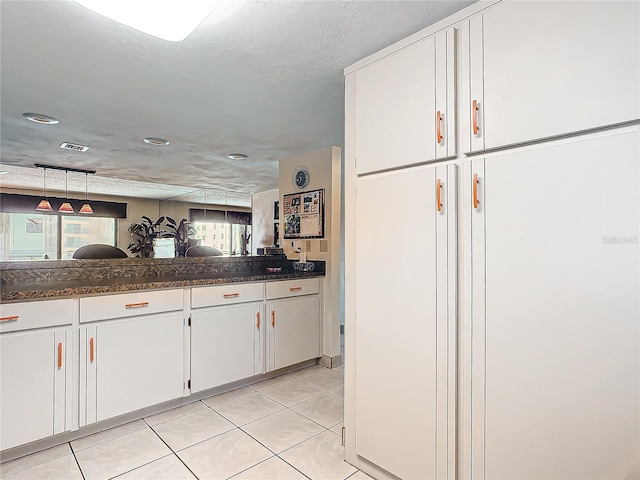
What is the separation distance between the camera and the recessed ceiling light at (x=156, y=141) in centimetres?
332

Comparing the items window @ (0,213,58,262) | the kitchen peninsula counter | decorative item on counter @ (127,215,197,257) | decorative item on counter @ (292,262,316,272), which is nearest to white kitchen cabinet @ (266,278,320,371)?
the kitchen peninsula counter

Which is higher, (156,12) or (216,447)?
(156,12)

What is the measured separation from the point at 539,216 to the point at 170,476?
2019 millimetres

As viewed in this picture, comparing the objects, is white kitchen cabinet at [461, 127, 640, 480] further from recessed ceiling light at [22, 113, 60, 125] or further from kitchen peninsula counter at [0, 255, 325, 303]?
recessed ceiling light at [22, 113, 60, 125]

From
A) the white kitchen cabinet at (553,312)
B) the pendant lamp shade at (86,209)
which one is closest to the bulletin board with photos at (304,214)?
the white kitchen cabinet at (553,312)

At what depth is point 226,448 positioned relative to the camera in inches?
78.7

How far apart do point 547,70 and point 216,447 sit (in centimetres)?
236

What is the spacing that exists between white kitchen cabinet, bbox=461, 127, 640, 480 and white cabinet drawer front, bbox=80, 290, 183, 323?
6.24 ft

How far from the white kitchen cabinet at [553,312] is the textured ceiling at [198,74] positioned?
32.6 inches

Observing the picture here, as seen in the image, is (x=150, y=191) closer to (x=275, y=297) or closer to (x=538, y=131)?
(x=275, y=297)

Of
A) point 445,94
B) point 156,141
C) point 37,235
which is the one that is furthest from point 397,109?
point 37,235

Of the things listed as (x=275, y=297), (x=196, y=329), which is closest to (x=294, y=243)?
(x=275, y=297)

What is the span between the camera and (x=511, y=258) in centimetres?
133

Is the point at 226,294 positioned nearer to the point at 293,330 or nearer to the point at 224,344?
the point at 224,344
